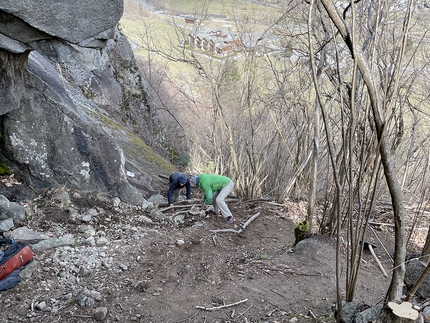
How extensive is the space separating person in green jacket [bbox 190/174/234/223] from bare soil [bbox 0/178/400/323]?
21.0 inches

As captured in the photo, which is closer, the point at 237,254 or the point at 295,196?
the point at 237,254

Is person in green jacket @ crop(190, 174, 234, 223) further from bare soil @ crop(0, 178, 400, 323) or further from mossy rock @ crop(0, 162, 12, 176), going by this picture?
mossy rock @ crop(0, 162, 12, 176)

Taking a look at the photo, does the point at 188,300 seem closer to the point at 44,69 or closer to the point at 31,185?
the point at 31,185

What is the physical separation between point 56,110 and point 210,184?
291 cm

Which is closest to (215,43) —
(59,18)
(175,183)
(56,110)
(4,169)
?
(175,183)

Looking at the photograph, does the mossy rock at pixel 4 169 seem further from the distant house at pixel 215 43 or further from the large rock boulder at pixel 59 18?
the distant house at pixel 215 43

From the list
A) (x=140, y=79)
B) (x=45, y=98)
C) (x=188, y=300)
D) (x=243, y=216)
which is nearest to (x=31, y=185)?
(x=45, y=98)

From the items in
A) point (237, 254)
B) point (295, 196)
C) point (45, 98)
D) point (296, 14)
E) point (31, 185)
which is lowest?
point (295, 196)

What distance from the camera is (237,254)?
5309 millimetres

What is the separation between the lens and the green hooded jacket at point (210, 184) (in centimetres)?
685

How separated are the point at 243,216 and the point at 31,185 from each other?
3.78 meters

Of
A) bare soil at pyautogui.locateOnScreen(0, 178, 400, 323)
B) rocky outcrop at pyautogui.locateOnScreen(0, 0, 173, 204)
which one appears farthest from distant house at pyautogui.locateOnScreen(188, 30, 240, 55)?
bare soil at pyautogui.locateOnScreen(0, 178, 400, 323)

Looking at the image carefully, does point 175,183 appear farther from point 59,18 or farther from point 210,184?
point 59,18

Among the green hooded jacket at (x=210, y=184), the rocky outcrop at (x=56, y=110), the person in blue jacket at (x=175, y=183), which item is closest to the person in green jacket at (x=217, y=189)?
the green hooded jacket at (x=210, y=184)
